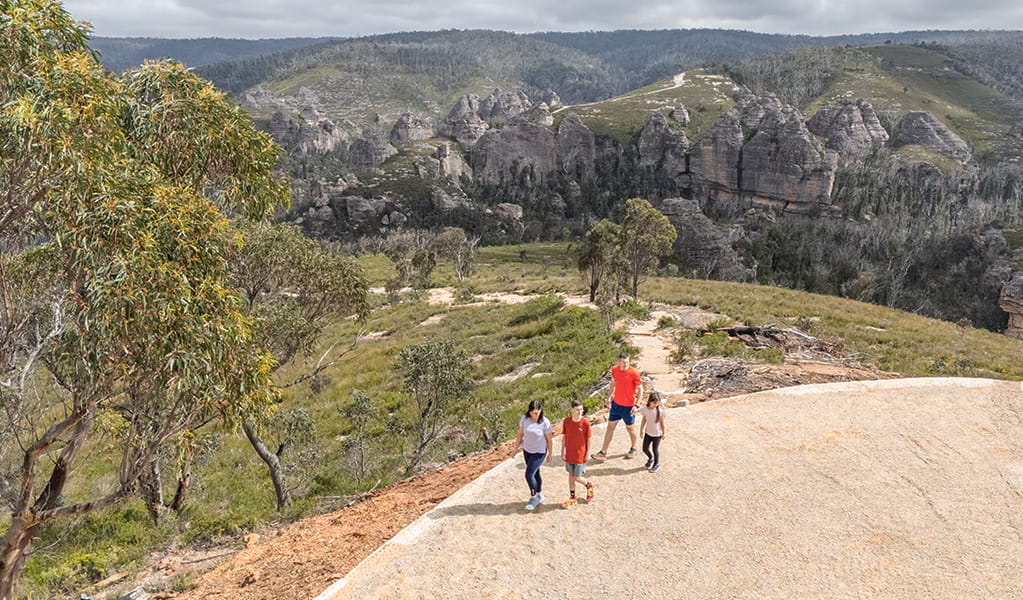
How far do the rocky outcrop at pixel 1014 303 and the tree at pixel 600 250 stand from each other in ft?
304

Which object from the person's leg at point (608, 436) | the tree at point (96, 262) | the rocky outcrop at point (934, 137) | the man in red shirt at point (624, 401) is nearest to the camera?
the tree at point (96, 262)

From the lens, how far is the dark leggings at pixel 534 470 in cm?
1085

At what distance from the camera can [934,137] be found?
194 meters

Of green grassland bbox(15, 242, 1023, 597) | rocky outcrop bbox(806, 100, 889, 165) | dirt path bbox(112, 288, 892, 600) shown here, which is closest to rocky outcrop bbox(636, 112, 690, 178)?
rocky outcrop bbox(806, 100, 889, 165)

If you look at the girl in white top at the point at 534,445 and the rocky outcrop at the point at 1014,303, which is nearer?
the girl in white top at the point at 534,445

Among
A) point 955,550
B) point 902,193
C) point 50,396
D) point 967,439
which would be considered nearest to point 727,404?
point 967,439

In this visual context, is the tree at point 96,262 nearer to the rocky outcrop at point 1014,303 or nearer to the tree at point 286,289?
the tree at point 286,289

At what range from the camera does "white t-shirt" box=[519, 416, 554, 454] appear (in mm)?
10875

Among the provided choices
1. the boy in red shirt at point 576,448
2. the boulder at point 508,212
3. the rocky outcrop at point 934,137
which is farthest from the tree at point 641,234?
the rocky outcrop at point 934,137

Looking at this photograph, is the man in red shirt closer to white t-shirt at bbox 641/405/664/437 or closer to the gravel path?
the gravel path

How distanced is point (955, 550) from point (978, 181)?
724 ft

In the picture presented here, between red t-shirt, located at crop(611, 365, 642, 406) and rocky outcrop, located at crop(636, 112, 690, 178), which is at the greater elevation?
rocky outcrop, located at crop(636, 112, 690, 178)

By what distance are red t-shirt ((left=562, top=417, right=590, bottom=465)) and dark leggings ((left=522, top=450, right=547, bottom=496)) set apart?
564 mm

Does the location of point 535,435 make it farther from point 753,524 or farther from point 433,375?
point 433,375
